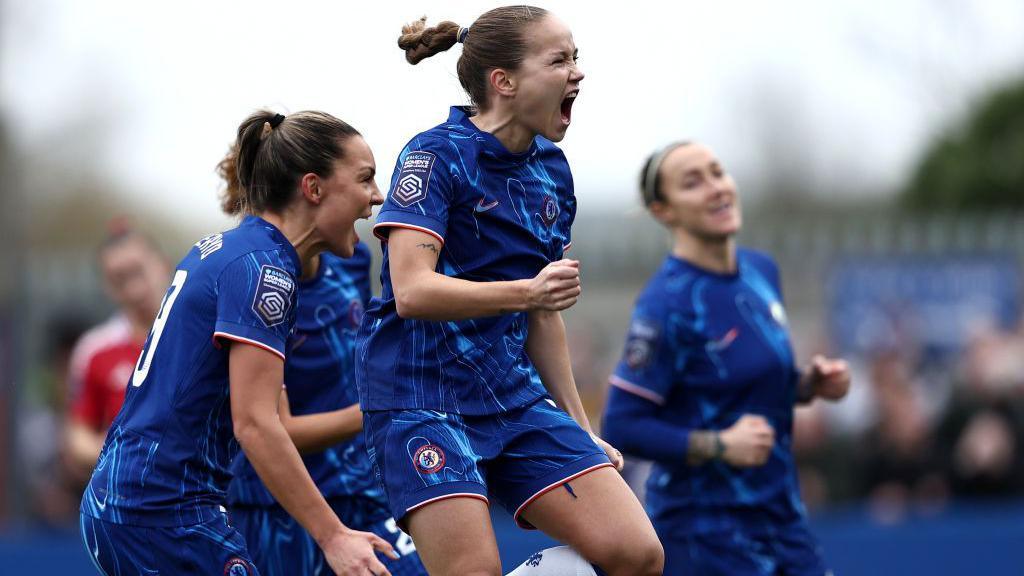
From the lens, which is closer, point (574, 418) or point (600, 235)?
point (574, 418)

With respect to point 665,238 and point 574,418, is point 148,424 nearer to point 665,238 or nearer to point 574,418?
point 574,418

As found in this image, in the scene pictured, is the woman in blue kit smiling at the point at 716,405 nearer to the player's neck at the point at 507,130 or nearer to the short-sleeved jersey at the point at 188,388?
the player's neck at the point at 507,130

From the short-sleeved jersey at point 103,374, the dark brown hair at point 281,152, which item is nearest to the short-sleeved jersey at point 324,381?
the dark brown hair at point 281,152

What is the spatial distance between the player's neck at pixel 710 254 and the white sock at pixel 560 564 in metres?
1.86

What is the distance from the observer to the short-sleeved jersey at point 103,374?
641cm

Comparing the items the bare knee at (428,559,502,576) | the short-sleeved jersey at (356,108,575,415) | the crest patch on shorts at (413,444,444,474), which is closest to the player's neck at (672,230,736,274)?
the short-sleeved jersey at (356,108,575,415)

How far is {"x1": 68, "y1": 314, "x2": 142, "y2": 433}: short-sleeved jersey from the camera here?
21.0 ft

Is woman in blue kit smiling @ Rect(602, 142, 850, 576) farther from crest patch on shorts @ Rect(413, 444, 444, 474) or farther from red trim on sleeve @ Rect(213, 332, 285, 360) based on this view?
red trim on sleeve @ Rect(213, 332, 285, 360)

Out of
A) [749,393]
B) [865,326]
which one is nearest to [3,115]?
[865,326]

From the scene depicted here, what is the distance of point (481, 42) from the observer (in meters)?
3.85

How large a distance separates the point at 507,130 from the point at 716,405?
1.71 meters

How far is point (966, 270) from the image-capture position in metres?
12.3

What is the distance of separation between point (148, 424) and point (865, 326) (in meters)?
9.01

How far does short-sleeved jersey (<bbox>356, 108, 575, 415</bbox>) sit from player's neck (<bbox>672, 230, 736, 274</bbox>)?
59.9 inches
